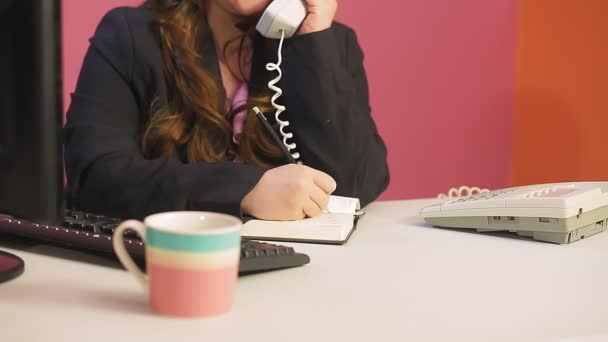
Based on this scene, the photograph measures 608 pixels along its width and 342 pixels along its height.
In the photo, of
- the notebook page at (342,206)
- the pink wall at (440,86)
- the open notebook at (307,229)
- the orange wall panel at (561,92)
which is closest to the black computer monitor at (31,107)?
the open notebook at (307,229)

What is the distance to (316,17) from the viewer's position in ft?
4.29

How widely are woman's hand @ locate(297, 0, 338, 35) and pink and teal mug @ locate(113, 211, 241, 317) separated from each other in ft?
2.52

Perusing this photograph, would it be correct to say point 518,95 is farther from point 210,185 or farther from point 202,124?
point 210,185

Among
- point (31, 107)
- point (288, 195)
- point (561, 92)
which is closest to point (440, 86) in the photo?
point (561, 92)

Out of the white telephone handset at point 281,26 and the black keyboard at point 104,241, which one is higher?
the white telephone handset at point 281,26

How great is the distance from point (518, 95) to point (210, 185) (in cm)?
176

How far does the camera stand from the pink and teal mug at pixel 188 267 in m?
0.56

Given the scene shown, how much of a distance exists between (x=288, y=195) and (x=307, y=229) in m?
0.08

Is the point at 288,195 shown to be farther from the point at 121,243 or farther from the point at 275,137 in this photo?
the point at 121,243

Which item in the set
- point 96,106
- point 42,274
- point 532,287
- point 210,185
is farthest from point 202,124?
point 532,287

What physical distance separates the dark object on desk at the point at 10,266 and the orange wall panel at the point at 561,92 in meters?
1.89

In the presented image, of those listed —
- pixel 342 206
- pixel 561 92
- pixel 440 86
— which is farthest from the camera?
pixel 440 86

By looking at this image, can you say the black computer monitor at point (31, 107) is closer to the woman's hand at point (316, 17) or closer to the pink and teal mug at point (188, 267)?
the pink and teal mug at point (188, 267)

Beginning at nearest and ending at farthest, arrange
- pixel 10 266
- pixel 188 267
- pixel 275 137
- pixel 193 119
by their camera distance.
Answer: pixel 188 267 < pixel 10 266 < pixel 275 137 < pixel 193 119
